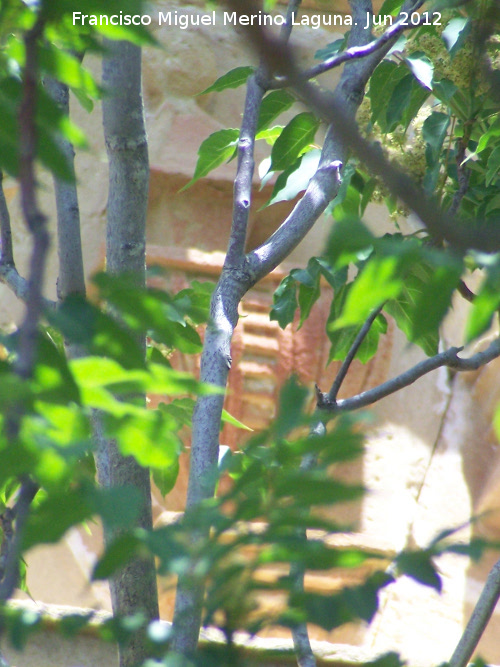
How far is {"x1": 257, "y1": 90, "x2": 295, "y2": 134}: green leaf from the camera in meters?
0.92

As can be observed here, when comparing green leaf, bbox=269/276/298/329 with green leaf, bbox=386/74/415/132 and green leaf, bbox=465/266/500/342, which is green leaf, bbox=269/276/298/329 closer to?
green leaf, bbox=386/74/415/132

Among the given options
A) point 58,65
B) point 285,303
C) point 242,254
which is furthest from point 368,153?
point 285,303

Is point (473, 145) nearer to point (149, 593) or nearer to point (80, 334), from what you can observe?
point (149, 593)

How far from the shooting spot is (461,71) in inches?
35.0

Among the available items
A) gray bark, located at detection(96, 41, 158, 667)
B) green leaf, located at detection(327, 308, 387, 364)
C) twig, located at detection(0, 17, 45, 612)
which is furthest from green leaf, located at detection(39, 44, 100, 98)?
green leaf, located at detection(327, 308, 387, 364)

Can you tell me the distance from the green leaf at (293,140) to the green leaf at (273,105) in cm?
3

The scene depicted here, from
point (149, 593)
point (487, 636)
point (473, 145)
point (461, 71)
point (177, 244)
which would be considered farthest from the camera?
point (177, 244)

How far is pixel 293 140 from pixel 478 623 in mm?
550

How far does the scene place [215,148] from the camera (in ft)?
3.13

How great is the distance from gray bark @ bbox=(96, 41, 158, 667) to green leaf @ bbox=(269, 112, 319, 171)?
19 centimetres

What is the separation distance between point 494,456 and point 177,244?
3.22 ft

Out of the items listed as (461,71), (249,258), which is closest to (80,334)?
(249,258)

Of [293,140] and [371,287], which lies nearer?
[371,287]

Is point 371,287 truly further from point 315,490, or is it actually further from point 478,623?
point 478,623
